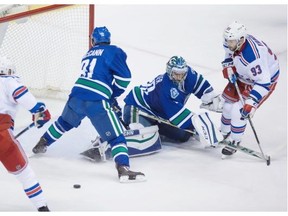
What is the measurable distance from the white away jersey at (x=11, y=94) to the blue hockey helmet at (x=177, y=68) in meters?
0.93

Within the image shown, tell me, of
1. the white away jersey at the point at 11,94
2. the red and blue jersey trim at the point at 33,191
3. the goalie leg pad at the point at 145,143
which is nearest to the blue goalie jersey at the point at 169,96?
the goalie leg pad at the point at 145,143

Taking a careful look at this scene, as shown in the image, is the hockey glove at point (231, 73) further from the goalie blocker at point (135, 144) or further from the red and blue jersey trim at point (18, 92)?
the red and blue jersey trim at point (18, 92)

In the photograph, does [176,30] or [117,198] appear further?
[176,30]

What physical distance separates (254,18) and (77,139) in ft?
10.5

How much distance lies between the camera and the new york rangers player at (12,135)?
3625mm

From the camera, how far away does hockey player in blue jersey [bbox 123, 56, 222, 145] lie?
4418mm

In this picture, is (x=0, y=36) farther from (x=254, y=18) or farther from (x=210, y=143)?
(x=254, y=18)

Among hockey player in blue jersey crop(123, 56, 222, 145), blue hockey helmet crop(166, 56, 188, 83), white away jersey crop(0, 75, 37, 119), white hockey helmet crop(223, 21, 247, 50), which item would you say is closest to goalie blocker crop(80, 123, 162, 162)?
hockey player in blue jersey crop(123, 56, 222, 145)

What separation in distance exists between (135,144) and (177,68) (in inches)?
18.8

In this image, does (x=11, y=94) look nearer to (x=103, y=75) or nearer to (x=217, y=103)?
(x=103, y=75)

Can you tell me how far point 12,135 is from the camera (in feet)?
12.1

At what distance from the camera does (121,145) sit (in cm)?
418

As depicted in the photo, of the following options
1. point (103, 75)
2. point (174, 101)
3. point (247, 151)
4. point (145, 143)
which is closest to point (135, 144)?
point (145, 143)

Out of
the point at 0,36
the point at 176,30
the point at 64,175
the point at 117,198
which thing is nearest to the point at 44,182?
the point at 64,175
